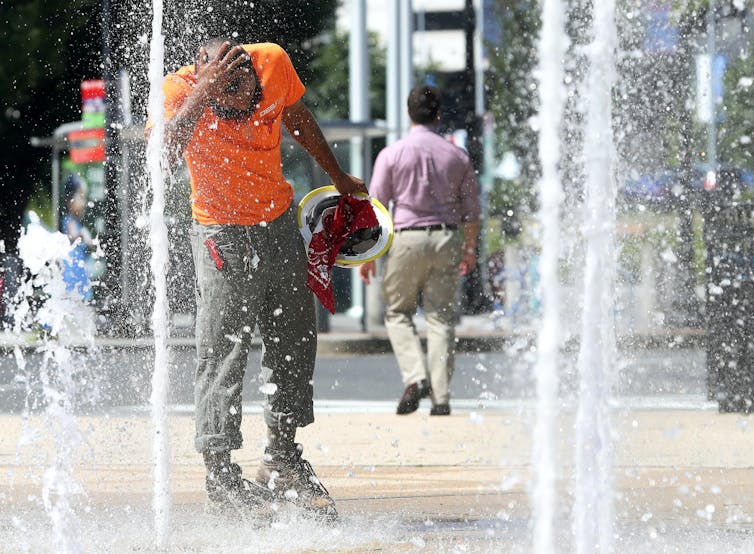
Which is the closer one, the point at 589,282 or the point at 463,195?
the point at 589,282

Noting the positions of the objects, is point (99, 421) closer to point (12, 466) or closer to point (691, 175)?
point (12, 466)

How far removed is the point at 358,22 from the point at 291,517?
12.8 m

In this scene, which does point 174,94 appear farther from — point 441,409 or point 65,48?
point 65,48

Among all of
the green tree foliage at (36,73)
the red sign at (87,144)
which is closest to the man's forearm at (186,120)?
the red sign at (87,144)

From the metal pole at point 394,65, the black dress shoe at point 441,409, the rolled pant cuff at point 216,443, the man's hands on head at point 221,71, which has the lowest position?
the black dress shoe at point 441,409

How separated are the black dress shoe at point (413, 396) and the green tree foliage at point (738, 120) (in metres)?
9.44

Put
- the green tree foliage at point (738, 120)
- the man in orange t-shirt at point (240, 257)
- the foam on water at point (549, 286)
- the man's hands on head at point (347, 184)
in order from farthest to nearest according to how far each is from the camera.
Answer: the green tree foliage at point (738, 120)
the man's hands on head at point (347, 184)
the man in orange t-shirt at point (240, 257)
the foam on water at point (549, 286)

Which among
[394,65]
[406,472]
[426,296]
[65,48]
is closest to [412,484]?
[406,472]

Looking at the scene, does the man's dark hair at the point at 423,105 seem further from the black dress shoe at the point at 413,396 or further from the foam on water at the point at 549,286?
the foam on water at the point at 549,286

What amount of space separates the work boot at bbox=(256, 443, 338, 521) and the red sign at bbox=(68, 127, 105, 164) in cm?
1273

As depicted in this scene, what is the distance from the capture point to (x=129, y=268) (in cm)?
1681

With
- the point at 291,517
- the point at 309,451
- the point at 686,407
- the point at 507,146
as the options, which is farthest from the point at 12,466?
the point at 507,146

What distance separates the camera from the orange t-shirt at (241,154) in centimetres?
485

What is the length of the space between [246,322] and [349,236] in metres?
0.61
